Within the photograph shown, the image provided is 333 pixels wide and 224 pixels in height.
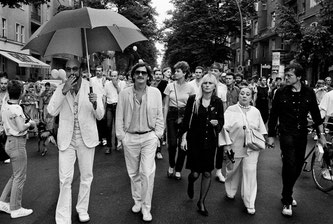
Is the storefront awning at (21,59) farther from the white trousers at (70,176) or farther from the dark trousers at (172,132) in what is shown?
the white trousers at (70,176)

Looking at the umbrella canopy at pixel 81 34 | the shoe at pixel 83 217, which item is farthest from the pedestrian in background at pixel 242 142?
the shoe at pixel 83 217

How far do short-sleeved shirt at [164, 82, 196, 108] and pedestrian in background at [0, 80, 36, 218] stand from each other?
2695mm

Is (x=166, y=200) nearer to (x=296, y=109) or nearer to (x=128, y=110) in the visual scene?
(x=128, y=110)

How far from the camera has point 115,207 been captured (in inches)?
192

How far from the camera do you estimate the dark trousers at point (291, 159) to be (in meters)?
4.77

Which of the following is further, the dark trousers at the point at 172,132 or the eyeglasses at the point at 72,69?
the dark trousers at the point at 172,132

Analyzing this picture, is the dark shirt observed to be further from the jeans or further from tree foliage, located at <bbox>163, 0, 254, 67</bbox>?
tree foliage, located at <bbox>163, 0, 254, 67</bbox>

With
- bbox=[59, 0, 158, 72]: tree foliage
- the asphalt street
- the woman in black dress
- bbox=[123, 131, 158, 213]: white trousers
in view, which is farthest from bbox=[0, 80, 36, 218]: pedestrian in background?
bbox=[59, 0, 158, 72]: tree foliage

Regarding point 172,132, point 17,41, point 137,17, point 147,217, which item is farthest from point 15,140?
point 137,17

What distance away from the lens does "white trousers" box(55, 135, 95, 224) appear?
13.4 ft

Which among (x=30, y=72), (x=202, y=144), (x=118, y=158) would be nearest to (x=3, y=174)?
(x=118, y=158)

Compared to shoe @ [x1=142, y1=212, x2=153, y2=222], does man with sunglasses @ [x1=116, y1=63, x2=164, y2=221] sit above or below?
above

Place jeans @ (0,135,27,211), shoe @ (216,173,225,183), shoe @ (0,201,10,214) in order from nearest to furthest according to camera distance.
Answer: jeans @ (0,135,27,211) < shoe @ (0,201,10,214) < shoe @ (216,173,225,183)

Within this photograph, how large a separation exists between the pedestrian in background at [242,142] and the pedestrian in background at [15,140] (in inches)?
104
